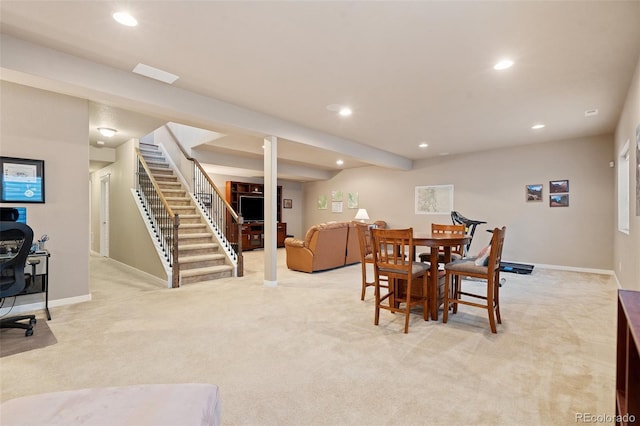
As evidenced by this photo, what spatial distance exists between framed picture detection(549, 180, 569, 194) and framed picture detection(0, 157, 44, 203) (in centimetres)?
823

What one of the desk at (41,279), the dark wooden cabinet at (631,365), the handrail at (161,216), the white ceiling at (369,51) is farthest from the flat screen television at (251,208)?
the dark wooden cabinet at (631,365)

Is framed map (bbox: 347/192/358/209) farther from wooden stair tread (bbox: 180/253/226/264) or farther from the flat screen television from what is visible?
wooden stair tread (bbox: 180/253/226/264)

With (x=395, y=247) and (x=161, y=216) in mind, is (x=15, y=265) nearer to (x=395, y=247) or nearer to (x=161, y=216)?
(x=161, y=216)

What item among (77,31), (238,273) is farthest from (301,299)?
(77,31)

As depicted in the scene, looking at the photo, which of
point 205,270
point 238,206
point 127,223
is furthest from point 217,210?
point 205,270

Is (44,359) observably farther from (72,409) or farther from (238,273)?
(238,273)

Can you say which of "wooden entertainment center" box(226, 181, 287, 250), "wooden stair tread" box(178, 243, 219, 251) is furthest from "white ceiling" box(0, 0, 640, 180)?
"wooden entertainment center" box(226, 181, 287, 250)

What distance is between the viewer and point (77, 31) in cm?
241

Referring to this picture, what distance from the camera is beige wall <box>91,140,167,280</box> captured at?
5097mm

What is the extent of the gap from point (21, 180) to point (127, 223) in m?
2.72

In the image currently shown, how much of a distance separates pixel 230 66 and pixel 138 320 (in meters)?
2.76

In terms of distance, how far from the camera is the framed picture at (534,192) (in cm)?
616

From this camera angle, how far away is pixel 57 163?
138 inches

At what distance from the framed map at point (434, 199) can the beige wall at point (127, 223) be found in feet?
20.2
